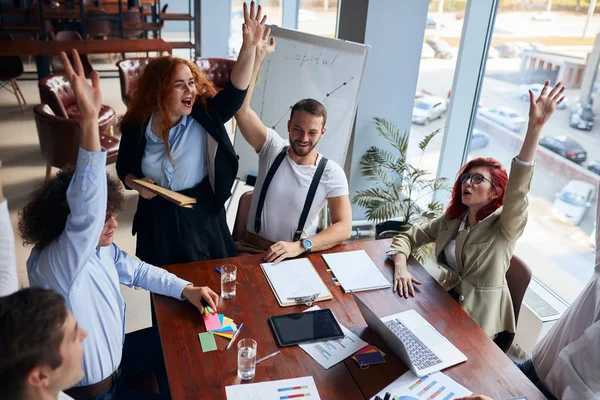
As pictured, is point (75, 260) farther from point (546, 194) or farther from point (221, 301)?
point (546, 194)

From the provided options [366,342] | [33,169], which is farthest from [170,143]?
[33,169]

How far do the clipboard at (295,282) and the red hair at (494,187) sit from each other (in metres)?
0.78

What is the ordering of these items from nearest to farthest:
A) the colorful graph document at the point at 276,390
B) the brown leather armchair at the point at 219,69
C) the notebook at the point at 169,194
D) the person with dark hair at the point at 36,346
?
1. the person with dark hair at the point at 36,346
2. the colorful graph document at the point at 276,390
3. the notebook at the point at 169,194
4. the brown leather armchair at the point at 219,69

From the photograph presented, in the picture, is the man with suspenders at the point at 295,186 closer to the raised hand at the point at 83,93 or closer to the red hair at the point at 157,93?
the red hair at the point at 157,93

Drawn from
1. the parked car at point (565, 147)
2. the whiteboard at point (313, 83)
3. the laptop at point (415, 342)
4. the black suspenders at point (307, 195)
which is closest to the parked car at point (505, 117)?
the parked car at point (565, 147)

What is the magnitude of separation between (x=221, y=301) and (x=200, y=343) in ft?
0.95

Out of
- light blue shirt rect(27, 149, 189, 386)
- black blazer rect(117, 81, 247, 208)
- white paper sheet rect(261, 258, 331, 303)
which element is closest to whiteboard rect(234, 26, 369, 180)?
black blazer rect(117, 81, 247, 208)

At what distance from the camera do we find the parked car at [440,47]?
430cm

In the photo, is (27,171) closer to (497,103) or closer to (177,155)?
(177,155)

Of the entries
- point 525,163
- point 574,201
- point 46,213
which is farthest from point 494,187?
point 46,213

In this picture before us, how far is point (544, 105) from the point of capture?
221 cm

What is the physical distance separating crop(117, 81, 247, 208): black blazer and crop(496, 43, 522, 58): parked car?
2.26 m

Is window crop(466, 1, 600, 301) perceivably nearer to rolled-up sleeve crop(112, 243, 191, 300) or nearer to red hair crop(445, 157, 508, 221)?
red hair crop(445, 157, 508, 221)

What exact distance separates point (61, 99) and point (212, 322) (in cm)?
432
